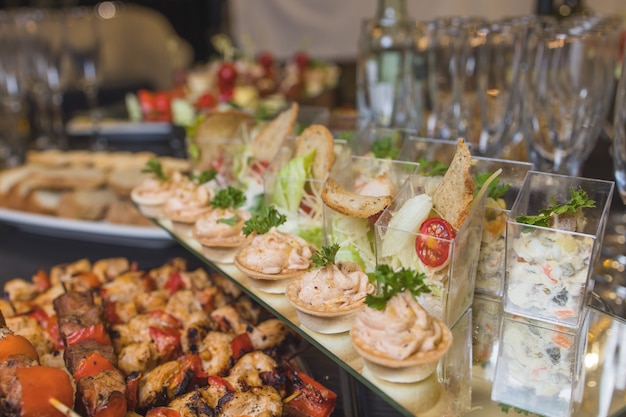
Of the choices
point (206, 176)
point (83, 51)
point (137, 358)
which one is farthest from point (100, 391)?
point (83, 51)

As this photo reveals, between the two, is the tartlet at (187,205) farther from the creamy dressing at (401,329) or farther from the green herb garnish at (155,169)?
the creamy dressing at (401,329)

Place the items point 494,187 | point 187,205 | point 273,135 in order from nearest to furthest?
point 494,187 < point 187,205 < point 273,135

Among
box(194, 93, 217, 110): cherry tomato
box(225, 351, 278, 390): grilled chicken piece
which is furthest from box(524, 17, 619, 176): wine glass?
box(194, 93, 217, 110): cherry tomato

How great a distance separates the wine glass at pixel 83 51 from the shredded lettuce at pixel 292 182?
2.28m

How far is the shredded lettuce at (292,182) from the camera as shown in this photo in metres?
1.68

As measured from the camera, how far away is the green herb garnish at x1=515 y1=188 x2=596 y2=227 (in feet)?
4.21

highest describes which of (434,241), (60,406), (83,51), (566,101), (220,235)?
(83,51)

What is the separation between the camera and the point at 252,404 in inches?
50.1

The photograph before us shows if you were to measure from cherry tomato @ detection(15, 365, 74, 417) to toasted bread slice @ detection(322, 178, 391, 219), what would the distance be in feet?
2.19

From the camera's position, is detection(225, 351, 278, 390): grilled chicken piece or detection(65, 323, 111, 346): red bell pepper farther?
detection(65, 323, 111, 346): red bell pepper

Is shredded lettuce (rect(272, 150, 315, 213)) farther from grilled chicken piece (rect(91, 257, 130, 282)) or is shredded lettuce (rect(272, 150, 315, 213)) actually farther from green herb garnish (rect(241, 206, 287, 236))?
grilled chicken piece (rect(91, 257, 130, 282))

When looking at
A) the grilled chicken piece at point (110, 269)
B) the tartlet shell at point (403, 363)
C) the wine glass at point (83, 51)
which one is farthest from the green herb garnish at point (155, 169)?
the wine glass at point (83, 51)

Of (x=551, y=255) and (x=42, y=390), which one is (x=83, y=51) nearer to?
(x=42, y=390)

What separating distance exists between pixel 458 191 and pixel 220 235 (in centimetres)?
68
